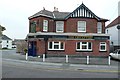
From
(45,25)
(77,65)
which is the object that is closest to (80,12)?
(45,25)

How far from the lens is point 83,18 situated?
110ft

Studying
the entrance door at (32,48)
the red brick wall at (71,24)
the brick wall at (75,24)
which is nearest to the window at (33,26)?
the red brick wall at (71,24)

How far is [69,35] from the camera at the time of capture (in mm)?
33062

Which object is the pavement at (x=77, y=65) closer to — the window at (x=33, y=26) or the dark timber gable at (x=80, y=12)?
the window at (x=33, y=26)

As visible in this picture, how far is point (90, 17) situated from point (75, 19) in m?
2.34

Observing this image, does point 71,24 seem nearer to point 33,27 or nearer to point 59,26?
point 59,26

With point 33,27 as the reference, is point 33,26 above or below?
above

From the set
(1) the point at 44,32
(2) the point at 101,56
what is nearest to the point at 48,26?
(1) the point at 44,32

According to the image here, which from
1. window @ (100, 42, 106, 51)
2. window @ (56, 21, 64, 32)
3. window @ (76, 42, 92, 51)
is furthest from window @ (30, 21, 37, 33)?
window @ (100, 42, 106, 51)

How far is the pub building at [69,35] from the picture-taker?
108 ft

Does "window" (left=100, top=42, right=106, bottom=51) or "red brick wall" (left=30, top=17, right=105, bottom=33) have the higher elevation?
"red brick wall" (left=30, top=17, right=105, bottom=33)

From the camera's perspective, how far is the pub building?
32.9 meters

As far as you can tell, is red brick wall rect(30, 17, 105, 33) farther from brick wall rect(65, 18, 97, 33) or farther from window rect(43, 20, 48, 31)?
window rect(43, 20, 48, 31)

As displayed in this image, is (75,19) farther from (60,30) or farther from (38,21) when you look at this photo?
(38,21)
